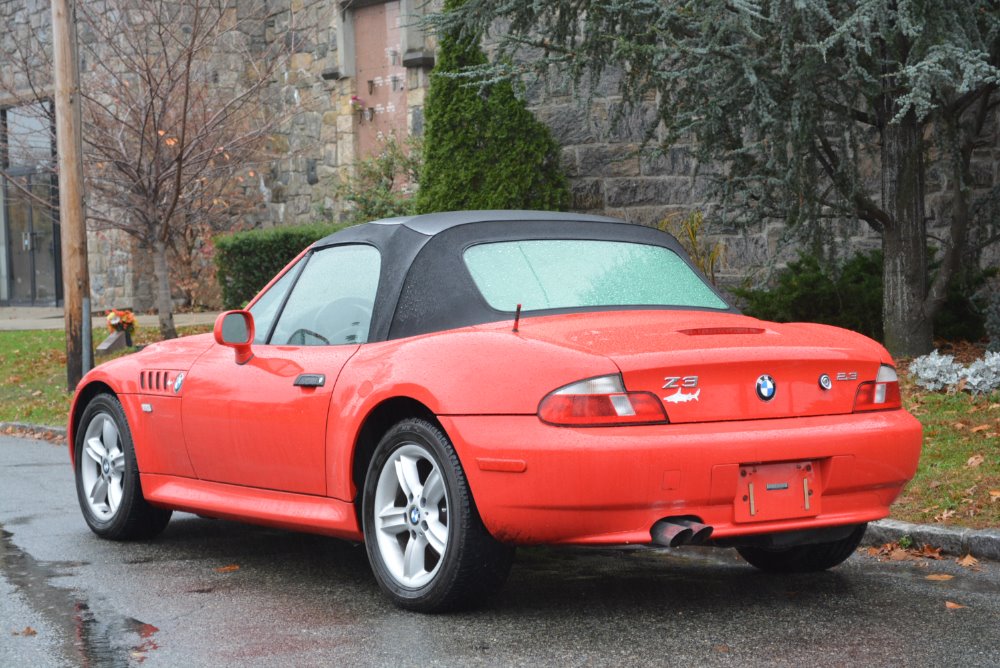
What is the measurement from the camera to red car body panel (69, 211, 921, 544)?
4738 mm

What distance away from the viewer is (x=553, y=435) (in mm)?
4734

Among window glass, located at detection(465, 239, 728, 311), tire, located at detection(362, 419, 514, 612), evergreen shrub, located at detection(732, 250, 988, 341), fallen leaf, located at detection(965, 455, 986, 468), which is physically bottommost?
fallen leaf, located at detection(965, 455, 986, 468)

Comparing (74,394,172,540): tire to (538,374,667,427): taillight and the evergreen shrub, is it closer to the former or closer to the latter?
(538,374,667,427): taillight

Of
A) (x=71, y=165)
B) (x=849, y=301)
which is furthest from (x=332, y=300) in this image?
(x=71, y=165)

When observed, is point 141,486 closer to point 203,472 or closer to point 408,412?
point 203,472

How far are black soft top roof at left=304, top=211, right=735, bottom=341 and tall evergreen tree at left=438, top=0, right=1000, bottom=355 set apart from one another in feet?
12.1

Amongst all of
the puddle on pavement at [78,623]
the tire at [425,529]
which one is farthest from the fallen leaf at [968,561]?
the puddle on pavement at [78,623]

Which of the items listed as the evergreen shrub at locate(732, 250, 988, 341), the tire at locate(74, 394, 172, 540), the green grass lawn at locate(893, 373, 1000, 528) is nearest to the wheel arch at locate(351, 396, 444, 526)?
the tire at locate(74, 394, 172, 540)

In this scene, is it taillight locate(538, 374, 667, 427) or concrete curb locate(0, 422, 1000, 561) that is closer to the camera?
taillight locate(538, 374, 667, 427)

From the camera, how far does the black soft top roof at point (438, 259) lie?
18.1ft

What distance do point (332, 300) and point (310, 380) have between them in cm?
47

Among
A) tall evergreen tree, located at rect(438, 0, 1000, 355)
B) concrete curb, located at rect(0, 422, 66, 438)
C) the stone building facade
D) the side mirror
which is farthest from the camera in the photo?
the stone building facade

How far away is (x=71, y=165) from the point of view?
1447 centimetres

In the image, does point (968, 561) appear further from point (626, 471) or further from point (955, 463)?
point (626, 471)
